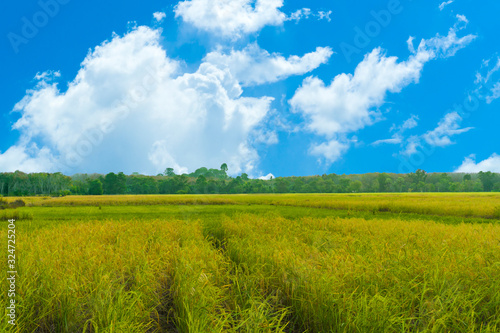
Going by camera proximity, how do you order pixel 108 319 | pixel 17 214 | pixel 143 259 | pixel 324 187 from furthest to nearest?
pixel 324 187 → pixel 17 214 → pixel 143 259 → pixel 108 319

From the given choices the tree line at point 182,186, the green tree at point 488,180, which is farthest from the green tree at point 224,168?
the green tree at point 488,180

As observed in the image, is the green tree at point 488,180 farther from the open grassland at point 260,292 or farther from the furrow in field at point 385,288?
the open grassland at point 260,292

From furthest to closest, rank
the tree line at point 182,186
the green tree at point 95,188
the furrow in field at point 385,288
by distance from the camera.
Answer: the tree line at point 182,186 → the green tree at point 95,188 → the furrow in field at point 385,288

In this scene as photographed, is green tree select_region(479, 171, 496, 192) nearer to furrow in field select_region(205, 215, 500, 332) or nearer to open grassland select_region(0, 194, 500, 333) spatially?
furrow in field select_region(205, 215, 500, 332)

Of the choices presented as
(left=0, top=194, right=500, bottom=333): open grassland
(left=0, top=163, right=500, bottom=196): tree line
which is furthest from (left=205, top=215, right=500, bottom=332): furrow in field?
(left=0, top=163, right=500, bottom=196): tree line

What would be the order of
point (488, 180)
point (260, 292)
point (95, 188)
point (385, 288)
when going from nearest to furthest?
1. point (385, 288)
2. point (260, 292)
3. point (95, 188)
4. point (488, 180)

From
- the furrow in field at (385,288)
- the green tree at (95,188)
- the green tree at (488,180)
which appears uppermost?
the green tree at (95,188)

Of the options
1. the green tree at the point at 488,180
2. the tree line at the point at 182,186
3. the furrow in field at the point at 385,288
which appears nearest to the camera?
the furrow in field at the point at 385,288

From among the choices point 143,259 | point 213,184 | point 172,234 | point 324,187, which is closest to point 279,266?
point 143,259

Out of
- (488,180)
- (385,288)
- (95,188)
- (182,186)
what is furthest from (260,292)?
(488,180)

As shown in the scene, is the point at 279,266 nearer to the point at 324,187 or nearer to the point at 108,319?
the point at 108,319

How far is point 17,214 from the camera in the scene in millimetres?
18875

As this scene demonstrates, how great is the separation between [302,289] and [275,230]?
487 centimetres

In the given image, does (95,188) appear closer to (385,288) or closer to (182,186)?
(182,186)
